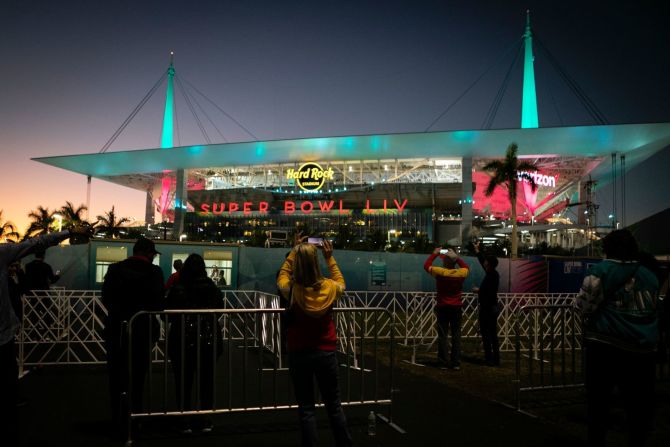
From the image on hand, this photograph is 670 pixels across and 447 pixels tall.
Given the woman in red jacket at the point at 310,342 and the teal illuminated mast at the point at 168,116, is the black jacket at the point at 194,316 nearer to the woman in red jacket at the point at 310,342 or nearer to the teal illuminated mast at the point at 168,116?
the woman in red jacket at the point at 310,342

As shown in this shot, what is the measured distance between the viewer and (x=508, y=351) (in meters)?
11.5

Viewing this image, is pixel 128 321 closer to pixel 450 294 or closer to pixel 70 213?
pixel 450 294

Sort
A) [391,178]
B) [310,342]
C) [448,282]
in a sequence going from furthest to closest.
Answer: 1. [391,178]
2. [448,282]
3. [310,342]

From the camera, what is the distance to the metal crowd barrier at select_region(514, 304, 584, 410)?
255 inches

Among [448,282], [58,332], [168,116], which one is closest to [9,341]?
[448,282]

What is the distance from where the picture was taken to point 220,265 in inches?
663

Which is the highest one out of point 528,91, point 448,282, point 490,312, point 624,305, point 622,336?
point 528,91

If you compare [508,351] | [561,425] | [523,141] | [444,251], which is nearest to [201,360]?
[561,425]

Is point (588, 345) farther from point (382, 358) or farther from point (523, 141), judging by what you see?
point (523, 141)

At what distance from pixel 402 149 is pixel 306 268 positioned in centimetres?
4155

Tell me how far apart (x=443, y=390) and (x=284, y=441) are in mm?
3047

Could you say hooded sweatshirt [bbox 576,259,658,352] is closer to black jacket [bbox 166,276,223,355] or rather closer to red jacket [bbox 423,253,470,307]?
black jacket [bbox 166,276,223,355]

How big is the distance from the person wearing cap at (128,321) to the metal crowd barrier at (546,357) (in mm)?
4311

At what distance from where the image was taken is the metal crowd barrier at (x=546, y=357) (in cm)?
648
